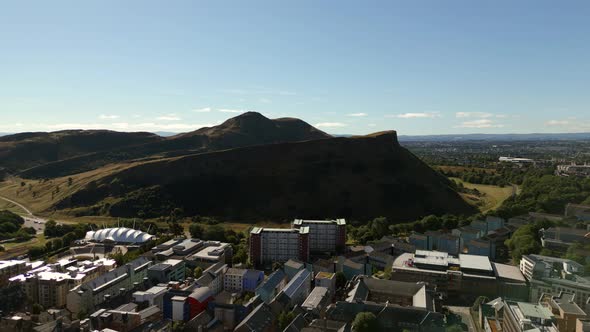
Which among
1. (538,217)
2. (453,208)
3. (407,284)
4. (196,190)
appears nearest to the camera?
(407,284)

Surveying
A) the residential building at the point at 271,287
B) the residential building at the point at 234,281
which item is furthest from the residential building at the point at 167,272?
the residential building at the point at 271,287

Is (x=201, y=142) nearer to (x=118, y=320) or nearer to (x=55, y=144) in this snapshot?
(x=55, y=144)

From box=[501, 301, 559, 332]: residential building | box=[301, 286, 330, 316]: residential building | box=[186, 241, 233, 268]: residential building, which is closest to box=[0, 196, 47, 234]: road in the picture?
box=[186, 241, 233, 268]: residential building

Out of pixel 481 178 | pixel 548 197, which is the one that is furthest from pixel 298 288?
pixel 481 178

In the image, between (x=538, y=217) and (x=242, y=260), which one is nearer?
(x=242, y=260)

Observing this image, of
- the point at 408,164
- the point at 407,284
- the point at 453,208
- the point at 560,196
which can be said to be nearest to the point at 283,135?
the point at 408,164

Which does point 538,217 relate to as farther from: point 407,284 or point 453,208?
point 407,284
